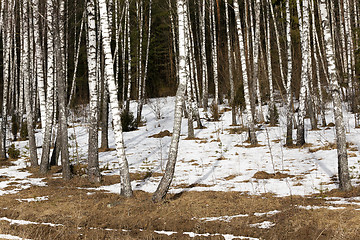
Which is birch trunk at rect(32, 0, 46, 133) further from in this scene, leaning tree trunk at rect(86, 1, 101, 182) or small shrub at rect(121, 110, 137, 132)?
small shrub at rect(121, 110, 137, 132)

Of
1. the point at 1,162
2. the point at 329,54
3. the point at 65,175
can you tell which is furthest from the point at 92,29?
the point at 1,162

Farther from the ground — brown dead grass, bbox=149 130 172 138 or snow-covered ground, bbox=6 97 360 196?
brown dead grass, bbox=149 130 172 138

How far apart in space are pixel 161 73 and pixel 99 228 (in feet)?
80.8

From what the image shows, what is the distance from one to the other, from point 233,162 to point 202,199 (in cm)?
337

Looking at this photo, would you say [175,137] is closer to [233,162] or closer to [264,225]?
[264,225]

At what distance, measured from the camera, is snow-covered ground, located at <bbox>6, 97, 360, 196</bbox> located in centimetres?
661

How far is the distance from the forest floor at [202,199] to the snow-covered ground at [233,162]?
1.1 inches

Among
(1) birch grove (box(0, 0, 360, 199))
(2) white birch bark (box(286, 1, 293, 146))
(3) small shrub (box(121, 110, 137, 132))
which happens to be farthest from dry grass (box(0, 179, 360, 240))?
(3) small shrub (box(121, 110, 137, 132))

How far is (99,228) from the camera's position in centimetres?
468

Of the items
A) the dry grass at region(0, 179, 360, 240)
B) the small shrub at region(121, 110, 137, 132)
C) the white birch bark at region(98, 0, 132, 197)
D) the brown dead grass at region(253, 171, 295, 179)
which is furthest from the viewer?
the small shrub at region(121, 110, 137, 132)

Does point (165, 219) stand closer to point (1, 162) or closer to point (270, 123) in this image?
point (1, 162)

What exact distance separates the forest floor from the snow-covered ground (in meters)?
0.03

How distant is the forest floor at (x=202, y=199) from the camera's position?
4.27 metres

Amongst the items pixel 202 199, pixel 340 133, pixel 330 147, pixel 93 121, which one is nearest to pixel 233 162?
pixel 330 147
